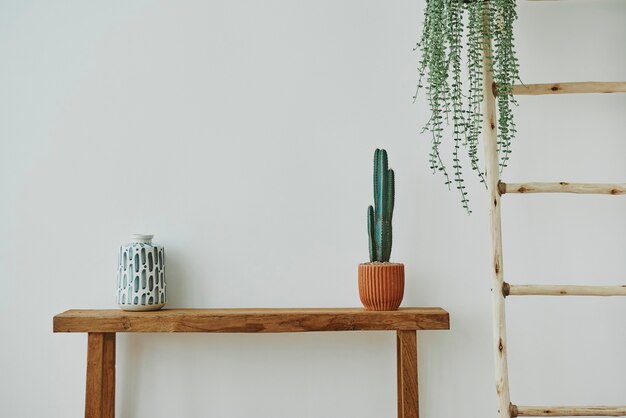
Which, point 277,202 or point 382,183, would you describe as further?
point 277,202

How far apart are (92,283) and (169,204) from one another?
1.19ft

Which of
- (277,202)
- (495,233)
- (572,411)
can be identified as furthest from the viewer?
(277,202)

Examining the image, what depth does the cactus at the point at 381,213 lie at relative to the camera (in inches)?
78.2

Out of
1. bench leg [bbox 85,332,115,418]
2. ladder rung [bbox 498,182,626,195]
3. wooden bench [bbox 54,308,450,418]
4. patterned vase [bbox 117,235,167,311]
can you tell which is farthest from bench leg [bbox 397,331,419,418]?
bench leg [bbox 85,332,115,418]

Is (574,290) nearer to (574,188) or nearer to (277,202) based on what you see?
(574,188)

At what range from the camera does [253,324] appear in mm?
1896

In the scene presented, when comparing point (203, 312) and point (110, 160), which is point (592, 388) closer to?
point (203, 312)

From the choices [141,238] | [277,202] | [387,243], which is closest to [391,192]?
[387,243]

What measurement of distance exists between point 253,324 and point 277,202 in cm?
46

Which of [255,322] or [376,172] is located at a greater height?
[376,172]

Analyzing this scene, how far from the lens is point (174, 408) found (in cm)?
211

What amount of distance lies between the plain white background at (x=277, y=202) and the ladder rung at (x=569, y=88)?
0.16 meters

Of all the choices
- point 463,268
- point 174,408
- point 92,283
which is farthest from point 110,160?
point 463,268

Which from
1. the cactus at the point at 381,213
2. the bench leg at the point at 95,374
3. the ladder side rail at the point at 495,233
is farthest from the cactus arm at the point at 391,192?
the bench leg at the point at 95,374
